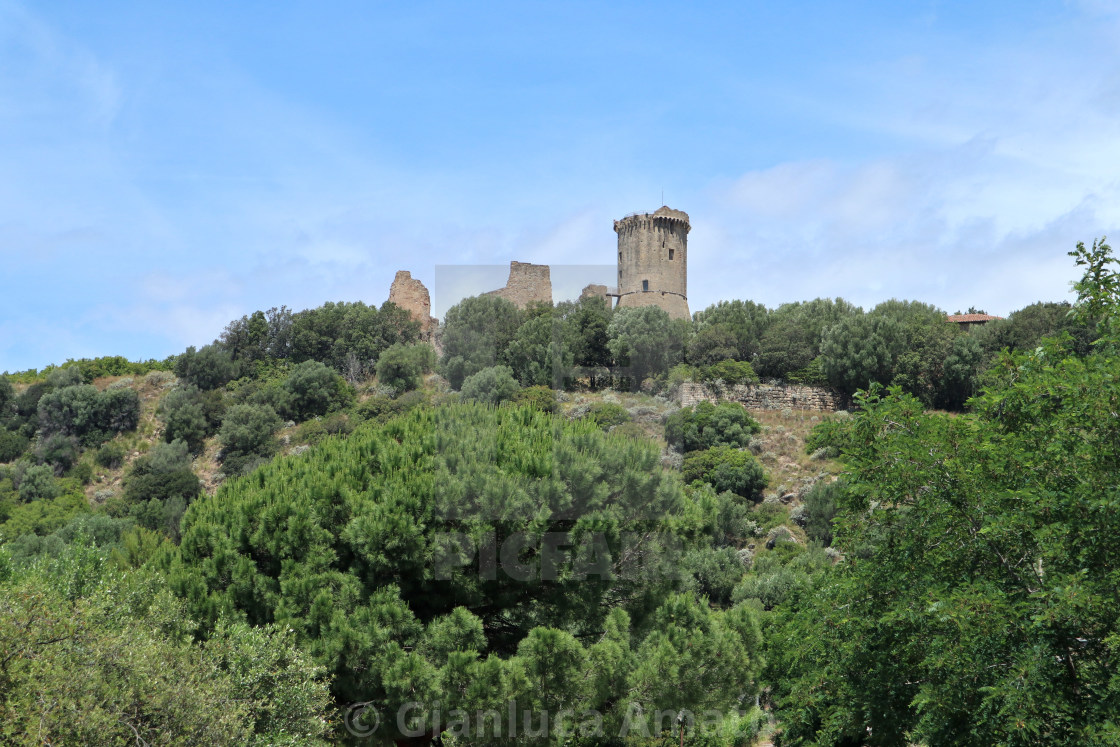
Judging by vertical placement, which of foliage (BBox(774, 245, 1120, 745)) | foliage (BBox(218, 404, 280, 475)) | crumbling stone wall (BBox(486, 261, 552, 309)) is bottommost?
foliage (BBox(774, 245, 1120, 745))

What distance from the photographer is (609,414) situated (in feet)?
125

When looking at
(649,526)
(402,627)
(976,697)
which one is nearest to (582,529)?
(649,526)

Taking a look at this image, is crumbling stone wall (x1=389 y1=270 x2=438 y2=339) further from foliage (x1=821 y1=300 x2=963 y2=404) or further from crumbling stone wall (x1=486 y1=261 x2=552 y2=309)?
foliage (x1=821 y1=300 x2=963 y2=404)

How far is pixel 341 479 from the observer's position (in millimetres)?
13766

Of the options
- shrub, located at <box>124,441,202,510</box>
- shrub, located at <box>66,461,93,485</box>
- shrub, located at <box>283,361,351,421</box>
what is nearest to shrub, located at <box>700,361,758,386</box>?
shrub, located at <box>283,361,351,421</box>

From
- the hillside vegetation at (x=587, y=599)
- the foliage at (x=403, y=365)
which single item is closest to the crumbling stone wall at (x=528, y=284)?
the foliage at (x=403, y=365)

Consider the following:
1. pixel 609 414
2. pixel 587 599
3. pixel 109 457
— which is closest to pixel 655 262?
pixel 609 414

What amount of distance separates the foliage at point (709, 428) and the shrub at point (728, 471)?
1.67m

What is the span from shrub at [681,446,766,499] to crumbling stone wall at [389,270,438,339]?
2358 cm

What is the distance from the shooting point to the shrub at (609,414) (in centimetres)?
3697

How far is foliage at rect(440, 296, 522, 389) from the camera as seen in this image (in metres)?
44.3

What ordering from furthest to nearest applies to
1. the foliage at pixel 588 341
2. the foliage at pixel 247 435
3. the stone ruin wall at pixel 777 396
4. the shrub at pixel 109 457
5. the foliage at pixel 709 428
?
the shrub at pixel 109 457, the foliage at pixel 588 341, the stone ruin wall at pixel 777 396, the foliage at pixel 247 435, the foliage at pixel 709 428

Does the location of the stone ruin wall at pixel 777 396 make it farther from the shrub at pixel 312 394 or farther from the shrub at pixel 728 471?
the shrub at pixel 312 394

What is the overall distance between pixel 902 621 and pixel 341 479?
7.73m
